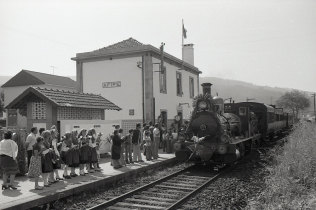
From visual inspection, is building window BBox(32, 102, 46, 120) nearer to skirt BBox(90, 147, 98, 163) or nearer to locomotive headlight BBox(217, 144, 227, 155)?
skirt BBox(90, 147, 98, 163)

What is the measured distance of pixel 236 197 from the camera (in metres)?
8.10

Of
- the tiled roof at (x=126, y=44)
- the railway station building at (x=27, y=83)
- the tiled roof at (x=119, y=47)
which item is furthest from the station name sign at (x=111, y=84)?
the railway station building at (x=27, y=83)

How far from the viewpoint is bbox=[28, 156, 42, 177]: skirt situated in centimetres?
830

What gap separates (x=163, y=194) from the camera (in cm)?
852

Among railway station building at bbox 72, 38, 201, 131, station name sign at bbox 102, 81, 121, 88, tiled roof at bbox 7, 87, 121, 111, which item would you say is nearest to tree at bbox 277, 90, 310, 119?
railway station building at bbox 72, 38, 201, 131

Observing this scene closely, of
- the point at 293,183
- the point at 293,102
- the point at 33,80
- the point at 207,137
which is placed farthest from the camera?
the point at 293,102

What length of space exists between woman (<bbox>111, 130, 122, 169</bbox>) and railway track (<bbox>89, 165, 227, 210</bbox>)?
2104 millimetres

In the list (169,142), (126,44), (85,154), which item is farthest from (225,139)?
(126,44)

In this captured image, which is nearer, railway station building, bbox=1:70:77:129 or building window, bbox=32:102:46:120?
building window, bbox=32:102:46:120

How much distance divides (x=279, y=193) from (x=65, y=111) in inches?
351

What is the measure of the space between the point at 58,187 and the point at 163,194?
2.72 meters

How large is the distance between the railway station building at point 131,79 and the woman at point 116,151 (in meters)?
8.06

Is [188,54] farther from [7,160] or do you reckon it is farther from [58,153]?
[7,160]

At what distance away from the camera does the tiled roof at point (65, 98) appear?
12352 millimetres
